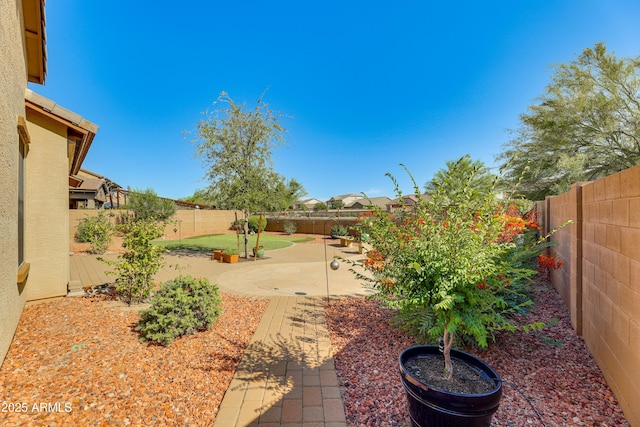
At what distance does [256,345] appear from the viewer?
12.6ft

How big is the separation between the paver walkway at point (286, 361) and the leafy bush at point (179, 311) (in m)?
0.90

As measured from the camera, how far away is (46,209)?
5.13m

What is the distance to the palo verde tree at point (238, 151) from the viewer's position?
11.8 m

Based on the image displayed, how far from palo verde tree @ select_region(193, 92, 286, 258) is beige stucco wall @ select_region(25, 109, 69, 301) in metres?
6.56

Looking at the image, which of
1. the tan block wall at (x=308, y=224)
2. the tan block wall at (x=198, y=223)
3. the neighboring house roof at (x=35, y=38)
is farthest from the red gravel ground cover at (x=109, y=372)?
the tan block wall at (x=198, y=223)

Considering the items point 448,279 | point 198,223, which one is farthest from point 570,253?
point 198,223

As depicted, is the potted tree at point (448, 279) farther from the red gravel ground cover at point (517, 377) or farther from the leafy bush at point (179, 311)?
the leafy bush at point (179, 311)

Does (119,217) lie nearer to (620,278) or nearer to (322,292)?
(322,292)

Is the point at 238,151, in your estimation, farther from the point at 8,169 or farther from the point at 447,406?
the point at 447,406

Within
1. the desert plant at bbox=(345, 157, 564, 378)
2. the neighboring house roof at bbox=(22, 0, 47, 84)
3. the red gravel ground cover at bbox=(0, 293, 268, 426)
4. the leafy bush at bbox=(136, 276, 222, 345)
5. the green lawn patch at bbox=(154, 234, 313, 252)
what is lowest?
the green lawn patch at bbox=(154, 234, 313, 252)

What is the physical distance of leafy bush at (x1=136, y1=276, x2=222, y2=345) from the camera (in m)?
3.74

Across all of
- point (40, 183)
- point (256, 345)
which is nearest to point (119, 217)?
point (40, 183)

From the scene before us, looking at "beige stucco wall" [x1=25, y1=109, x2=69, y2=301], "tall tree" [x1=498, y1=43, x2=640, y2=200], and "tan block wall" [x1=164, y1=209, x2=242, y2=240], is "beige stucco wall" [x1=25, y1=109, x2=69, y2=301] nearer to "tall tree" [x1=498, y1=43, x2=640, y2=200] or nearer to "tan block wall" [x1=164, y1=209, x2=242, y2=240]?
"tall tree" [x1=498, y1=43, x2=640, y2=200]

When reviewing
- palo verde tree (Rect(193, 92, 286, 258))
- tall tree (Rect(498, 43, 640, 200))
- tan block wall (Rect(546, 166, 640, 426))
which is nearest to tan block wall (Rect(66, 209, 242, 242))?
palo verde tree (Rect(193, 92, 286, 258))
